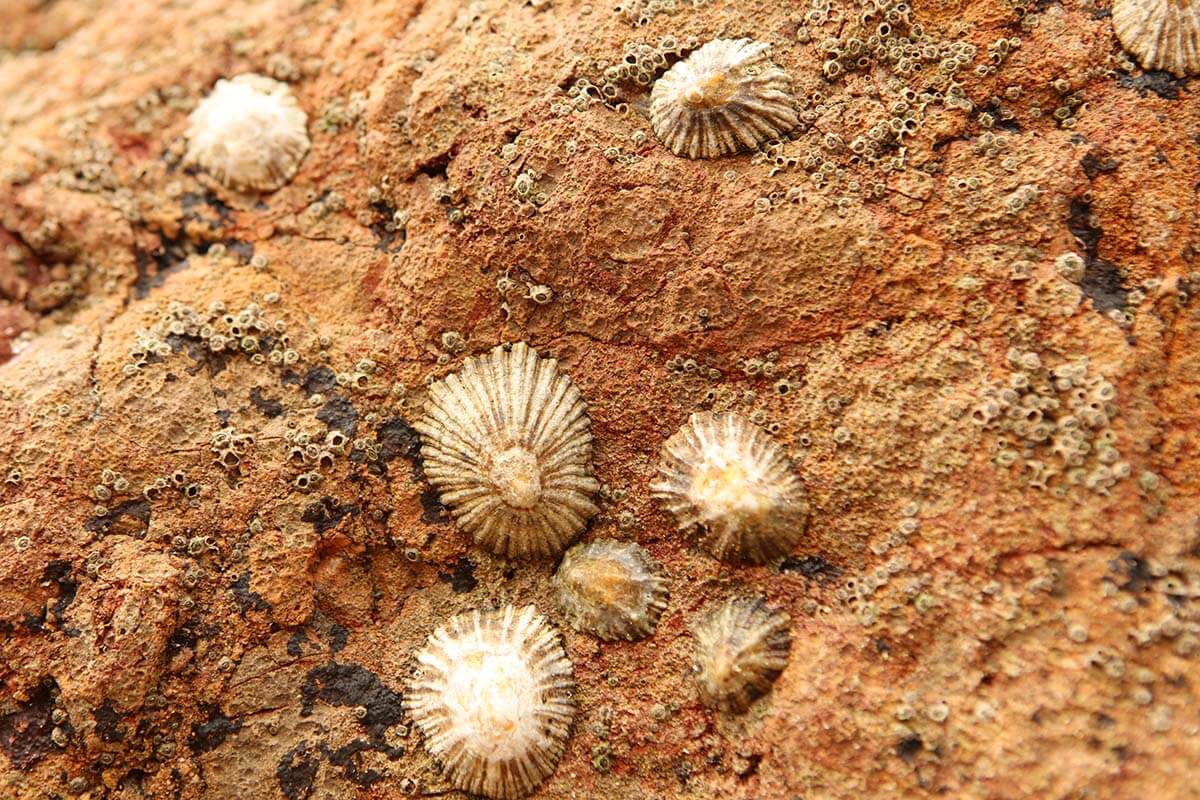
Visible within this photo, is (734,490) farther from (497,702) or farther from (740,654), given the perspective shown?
(497,702)

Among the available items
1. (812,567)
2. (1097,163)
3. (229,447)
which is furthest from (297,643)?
(1097,163)

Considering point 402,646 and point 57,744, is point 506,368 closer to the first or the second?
point 402,646

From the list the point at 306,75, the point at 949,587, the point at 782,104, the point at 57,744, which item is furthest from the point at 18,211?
the point at 949,587

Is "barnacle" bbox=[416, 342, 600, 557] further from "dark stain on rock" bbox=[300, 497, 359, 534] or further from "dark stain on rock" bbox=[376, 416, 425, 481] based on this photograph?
"dark stain on rock" bbox=[300, 497, 359, 534]

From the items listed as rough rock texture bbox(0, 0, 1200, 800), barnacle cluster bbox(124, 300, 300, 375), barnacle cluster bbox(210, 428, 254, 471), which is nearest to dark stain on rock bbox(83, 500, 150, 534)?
rough rock texture bbox(0, 0, 1200, 800)

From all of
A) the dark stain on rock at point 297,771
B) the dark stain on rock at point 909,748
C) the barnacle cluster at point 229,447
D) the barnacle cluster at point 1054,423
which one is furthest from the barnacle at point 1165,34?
the dark stain on rock at point 297,771
